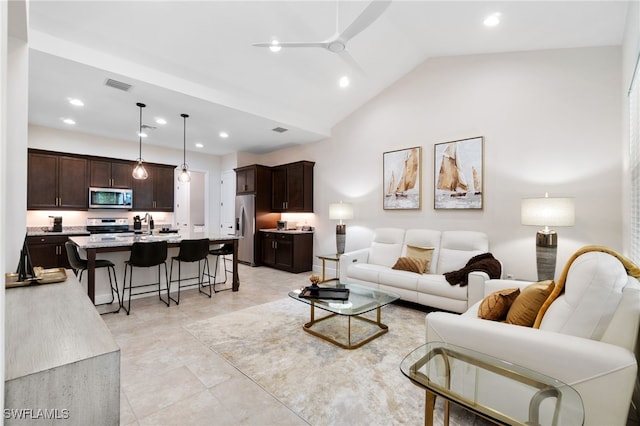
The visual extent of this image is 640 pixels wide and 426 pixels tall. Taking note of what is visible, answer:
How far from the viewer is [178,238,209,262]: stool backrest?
3934mm

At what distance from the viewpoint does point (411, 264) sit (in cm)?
391

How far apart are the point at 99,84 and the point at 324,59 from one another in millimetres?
2922

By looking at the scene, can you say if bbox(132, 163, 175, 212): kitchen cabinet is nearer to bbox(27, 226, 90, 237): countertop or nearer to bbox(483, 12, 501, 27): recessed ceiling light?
bbox(27, 226, 90, 237): countertop

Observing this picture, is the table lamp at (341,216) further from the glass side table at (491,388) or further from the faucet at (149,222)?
the glass side table at (491,388)

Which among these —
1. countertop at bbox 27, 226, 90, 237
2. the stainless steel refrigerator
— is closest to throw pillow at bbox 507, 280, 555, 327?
the stainless steel refrigerator

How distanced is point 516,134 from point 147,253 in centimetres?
496

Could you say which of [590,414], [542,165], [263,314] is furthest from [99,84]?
[542,165]

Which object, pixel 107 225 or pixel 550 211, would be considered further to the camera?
pixel 107 225

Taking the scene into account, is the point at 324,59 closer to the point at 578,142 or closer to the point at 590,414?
the point at 578,142

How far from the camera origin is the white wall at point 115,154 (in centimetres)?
527

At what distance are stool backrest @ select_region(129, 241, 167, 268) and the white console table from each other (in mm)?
2538

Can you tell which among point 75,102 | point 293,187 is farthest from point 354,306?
point 75,102

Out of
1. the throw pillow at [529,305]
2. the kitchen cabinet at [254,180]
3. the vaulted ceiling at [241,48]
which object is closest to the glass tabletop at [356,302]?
the throw pillow at [529,305]

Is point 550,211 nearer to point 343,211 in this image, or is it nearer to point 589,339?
point 589,339
